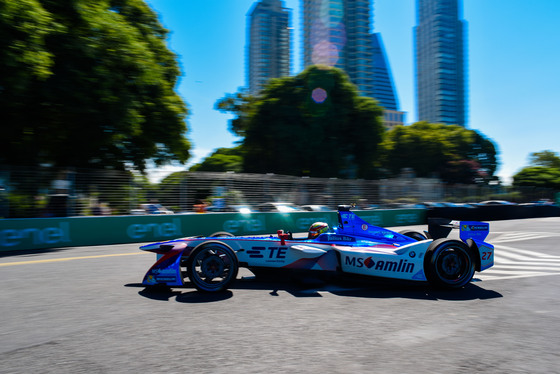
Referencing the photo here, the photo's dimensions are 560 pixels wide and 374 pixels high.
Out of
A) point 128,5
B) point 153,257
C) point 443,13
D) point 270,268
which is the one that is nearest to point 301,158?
point 128,5

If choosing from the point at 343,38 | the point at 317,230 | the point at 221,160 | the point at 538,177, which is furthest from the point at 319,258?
the point at 343,38

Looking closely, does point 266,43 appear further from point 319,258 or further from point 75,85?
point 319,258

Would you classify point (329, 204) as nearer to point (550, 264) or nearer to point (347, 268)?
point (550, 264)

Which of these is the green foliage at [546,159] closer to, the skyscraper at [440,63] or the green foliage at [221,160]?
the green foliage at [221,160]

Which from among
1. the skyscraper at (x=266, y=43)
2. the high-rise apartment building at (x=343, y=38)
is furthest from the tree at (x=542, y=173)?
the skyscraper at (x=266, y=43)

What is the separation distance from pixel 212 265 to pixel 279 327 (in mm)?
1908

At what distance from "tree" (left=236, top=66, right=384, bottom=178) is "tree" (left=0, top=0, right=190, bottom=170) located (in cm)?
1950

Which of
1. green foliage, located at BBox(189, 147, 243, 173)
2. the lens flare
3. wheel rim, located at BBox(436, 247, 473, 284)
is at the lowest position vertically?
wheel rim, located at BBox(436, 247, 473, 284)

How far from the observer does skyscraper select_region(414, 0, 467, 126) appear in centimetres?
16525

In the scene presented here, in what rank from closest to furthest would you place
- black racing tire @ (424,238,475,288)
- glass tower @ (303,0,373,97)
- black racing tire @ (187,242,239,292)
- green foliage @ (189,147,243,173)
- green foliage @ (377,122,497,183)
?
black racing tire @ (187,242,239,292) < black racing tire @ (424,238,475,288) < green foliage @ (189,147,243,173) < green foliage @ (377,122,497,183) < glass tower @ (303,0,373,97)

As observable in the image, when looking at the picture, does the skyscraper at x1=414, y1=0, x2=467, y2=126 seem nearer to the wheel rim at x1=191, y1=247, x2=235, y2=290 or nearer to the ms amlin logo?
the ms amlin logo

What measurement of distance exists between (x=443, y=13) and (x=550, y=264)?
196 meters

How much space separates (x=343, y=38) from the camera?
144 metres

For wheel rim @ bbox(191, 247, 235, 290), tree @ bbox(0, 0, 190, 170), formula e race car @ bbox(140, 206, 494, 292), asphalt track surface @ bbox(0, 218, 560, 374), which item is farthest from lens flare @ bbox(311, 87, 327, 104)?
wheel rim @ bbox(191, 247, 235, 290)
